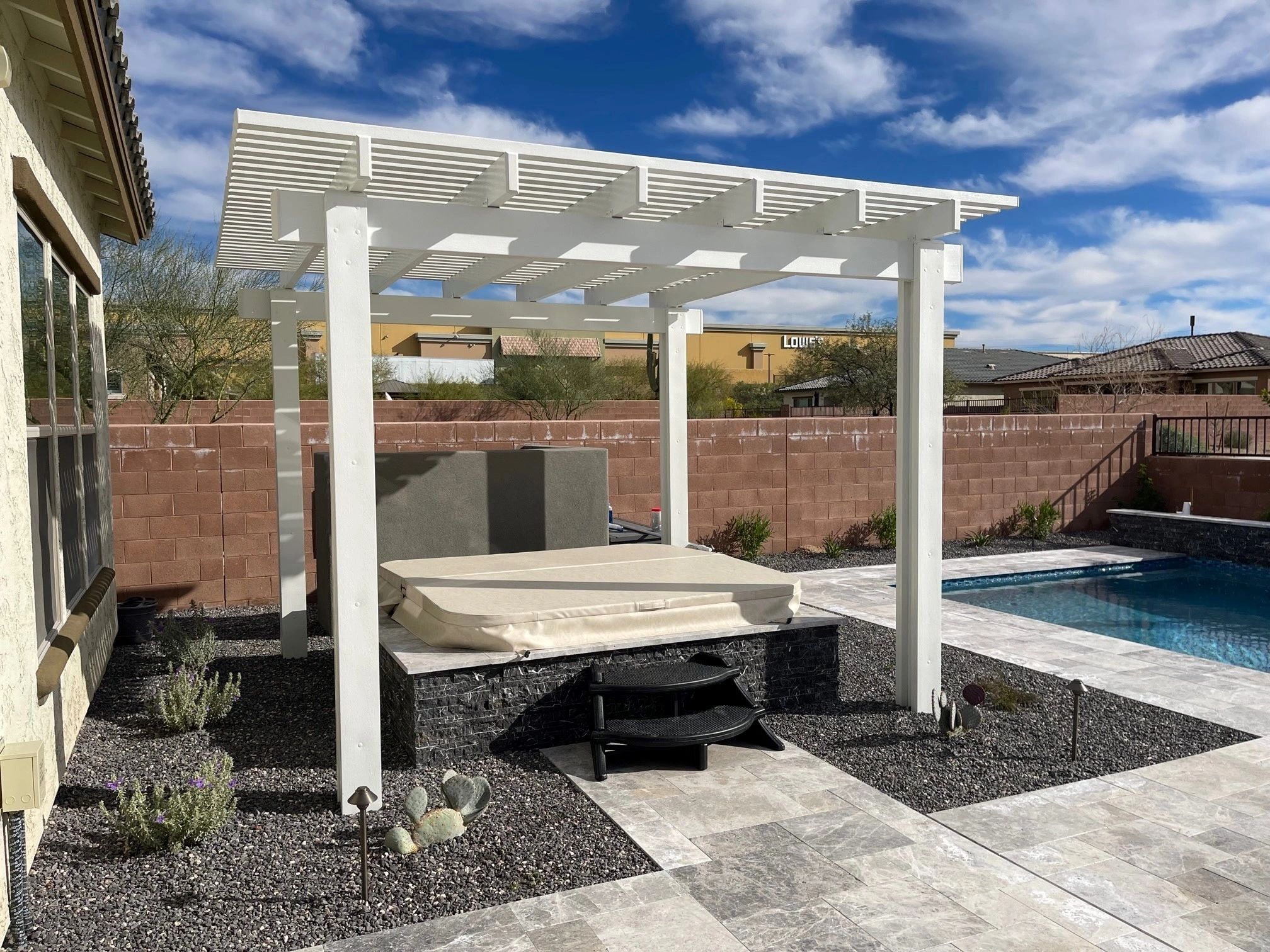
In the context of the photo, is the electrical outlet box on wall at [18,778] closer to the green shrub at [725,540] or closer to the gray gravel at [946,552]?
the gray gravel at [946,552]

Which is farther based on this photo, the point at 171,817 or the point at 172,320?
the point at 172,320

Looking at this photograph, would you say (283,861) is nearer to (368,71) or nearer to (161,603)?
(161,603)

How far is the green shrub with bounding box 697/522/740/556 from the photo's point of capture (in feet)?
34.1

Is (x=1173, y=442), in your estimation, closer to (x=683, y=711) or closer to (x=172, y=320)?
(x=683, y=711)

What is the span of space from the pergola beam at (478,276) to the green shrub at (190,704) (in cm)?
303

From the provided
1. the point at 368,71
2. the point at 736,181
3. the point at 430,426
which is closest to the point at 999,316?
the point at 368,71

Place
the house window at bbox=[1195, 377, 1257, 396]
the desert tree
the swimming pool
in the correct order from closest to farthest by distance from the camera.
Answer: the swimming pool
the desert tree
the house window at bbox=[1195, 377, 1257, 396]

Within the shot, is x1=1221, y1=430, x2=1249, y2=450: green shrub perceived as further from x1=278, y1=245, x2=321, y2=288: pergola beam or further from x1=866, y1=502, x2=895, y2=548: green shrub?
x1=278, y1=245, x2=321, y2=288: pergola beam

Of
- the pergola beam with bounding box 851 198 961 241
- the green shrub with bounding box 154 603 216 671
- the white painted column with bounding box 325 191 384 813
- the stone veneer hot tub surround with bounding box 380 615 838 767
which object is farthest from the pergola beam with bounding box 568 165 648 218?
the green shrub with bounding box 154 603 216 671

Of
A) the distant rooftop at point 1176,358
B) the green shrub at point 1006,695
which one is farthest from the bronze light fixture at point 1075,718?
the distant rooftop at point 1176,358

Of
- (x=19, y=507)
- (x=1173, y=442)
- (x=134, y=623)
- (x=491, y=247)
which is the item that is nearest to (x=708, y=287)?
(x=491, y=247)

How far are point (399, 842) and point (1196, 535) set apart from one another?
11304 mm

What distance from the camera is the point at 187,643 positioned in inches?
230

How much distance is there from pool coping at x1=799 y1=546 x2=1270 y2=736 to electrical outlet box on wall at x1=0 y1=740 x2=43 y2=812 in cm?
505
